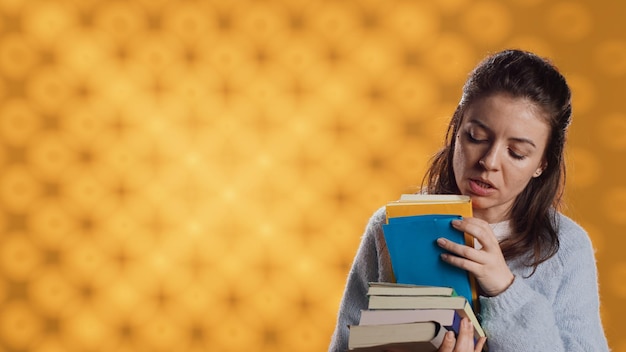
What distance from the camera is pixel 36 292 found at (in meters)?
2.39

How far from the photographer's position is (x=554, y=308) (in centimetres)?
120

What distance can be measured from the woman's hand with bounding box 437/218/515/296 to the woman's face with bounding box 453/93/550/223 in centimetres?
14

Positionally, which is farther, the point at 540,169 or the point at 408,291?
the point at 540,169

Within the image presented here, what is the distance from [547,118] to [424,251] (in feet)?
1.03

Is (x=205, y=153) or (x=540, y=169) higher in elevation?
(x=205, y=153)

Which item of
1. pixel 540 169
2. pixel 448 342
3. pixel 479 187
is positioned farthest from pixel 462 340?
pixel 540 169

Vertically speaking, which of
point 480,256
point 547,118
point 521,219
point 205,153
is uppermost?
point 205,153

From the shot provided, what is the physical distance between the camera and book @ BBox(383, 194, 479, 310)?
1.04 m

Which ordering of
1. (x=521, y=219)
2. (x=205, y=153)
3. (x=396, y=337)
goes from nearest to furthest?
1. (x=396, y=337)
2. (x=521, y=219)
3. (x=205, y=153)

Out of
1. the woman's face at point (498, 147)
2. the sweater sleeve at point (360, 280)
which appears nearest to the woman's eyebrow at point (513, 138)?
the woman's face at point (498, 147)

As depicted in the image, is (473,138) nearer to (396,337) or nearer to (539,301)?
(539,301)

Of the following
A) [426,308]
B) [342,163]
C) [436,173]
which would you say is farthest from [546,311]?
[342,163]

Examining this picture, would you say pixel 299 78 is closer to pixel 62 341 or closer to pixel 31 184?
pixel 31 184

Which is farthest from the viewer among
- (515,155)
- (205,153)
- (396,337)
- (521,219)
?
(205,153)
